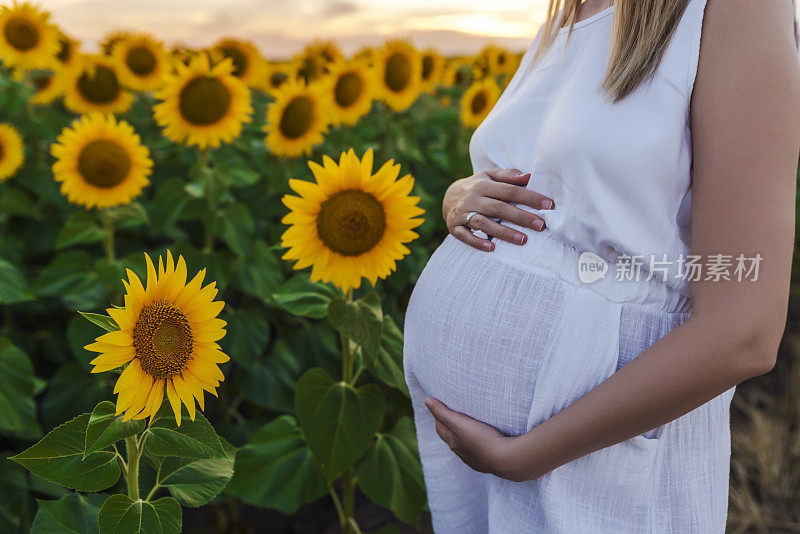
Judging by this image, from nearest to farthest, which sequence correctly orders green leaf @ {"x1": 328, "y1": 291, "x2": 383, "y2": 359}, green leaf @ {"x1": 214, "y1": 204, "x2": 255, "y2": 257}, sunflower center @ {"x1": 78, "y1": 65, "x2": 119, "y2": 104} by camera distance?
1. green leaf @ {"x1": 328, "y1": 291, "x2": 383, "y2": 359}
2. green leaf @ {"x1": 214, "y1": 204, "x2": 255, "y2": 257}
3. sunflower center @ {"x1": 78, "y1": 65, "x2": 119, "y2": 104}

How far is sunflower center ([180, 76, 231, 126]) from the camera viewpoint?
186 cm

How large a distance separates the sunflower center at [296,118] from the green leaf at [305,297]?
85 centimetres

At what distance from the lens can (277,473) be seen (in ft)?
4.57

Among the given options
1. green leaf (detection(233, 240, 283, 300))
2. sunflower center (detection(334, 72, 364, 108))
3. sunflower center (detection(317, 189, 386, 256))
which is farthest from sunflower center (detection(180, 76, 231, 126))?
sunflower center (detection(317, 189, 386, 256))

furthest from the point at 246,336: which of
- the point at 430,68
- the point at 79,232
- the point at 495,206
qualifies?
the point at 430,68

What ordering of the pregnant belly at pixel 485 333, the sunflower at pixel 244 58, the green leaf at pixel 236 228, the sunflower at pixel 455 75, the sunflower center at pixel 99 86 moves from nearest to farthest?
1. the pregnant belly at pixel 485 333
2. the green leaf at pixel 236 228
3. the sunflower center at pixel 99 86
4. the sunflower at pixel 244 58
5. the sunflower at pixel 455 75

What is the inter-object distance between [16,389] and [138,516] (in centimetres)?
82

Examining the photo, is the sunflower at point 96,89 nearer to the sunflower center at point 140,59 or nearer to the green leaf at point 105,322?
the sunflower center at point 140,59

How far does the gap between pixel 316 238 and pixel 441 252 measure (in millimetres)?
→ 225

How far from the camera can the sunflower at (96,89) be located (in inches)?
95.5

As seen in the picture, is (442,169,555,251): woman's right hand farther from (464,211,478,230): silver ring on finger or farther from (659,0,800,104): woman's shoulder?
(659,0,800,104): woman's shoulder

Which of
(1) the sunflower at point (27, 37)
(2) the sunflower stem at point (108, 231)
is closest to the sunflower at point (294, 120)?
(2) the sunflower stem at point (108, 231)

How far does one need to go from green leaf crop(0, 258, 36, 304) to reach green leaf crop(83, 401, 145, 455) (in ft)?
2.79

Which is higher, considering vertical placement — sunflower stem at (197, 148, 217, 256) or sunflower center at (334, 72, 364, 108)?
sunflower center at (334, 72, 364, 108)
